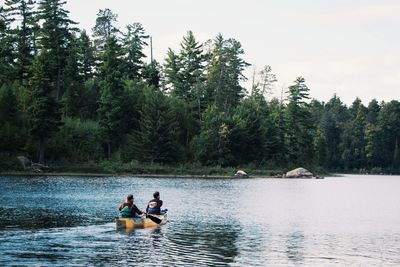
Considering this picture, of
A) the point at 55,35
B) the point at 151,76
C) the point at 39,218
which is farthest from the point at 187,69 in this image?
the point at 39,218

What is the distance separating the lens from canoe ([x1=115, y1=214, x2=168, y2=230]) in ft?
131

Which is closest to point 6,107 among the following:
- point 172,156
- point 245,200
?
point 172,156

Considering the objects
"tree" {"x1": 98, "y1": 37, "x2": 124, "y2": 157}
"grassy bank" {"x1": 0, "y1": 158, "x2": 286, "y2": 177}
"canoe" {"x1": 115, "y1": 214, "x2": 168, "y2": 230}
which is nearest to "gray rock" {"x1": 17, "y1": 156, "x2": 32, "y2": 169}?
"grassy bank" {"x1": 0, "y1": 158, "x2": 286, "y2": 177}

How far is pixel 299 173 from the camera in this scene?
445 feet

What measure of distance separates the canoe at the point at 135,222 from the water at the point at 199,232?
2.37 ft

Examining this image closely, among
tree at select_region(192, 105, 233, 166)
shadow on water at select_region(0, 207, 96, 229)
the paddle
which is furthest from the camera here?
tree at select_region(192, 105, 233, 166)

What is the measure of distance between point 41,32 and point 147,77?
108 feet

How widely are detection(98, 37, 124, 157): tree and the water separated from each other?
4135 cm

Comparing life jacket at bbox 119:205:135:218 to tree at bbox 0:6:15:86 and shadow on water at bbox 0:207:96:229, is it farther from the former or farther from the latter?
tree at bbox 0:6:15:86

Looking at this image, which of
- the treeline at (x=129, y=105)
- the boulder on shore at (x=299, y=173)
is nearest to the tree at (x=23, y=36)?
the treeline at (x=129, y=105)

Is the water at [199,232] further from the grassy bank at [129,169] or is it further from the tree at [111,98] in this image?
the tree at [111,98]

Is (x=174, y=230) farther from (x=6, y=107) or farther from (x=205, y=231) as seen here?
(x=6, y=107)

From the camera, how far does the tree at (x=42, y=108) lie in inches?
3743

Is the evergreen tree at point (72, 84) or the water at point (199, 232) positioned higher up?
the evergreen tree at point (72, 84)
